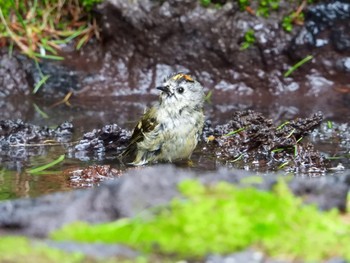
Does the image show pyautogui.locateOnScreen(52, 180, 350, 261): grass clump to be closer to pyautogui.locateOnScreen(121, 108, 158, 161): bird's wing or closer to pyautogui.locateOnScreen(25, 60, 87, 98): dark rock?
pyautogui.locateOnScreen(121, 108, 158, 161): bird's wing

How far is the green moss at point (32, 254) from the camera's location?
121 inches

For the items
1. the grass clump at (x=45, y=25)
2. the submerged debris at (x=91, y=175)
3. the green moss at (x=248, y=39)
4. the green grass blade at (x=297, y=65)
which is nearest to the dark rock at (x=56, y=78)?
the grass clump at (x=45, y=25)

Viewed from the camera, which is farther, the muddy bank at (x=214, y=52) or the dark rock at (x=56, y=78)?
the muddy bank at (x=214, y=52)

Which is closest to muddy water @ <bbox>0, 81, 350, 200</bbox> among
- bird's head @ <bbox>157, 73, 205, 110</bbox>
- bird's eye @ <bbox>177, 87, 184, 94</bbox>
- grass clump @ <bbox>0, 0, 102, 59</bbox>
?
bird's head @ <bbox>157, 73, 205, 110</bbox>

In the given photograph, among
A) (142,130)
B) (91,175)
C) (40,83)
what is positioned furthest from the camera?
(40,83)

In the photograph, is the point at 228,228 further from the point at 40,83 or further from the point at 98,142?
the point at 40,83

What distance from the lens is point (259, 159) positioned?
7.42 m

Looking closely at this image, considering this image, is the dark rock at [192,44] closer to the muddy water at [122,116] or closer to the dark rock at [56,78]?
the dark rock at [56,78]

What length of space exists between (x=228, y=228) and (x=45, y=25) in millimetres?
7289

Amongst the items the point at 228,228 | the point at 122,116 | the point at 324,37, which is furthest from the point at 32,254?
the point at 324,37

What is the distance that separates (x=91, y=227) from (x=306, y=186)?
1.02m

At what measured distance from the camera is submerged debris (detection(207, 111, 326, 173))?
23.6ft

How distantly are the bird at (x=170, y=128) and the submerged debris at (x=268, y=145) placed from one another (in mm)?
359

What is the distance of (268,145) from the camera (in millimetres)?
7430
